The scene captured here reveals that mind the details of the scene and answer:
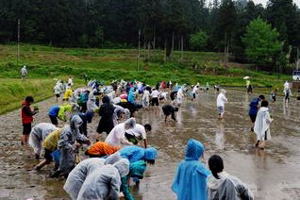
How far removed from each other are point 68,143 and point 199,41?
100152mm

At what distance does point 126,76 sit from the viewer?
6638 cm

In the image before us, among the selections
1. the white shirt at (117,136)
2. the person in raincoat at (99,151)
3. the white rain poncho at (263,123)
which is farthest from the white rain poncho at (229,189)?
the white rain poncho at (263,123)

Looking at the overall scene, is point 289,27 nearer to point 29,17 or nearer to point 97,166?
point 29,17

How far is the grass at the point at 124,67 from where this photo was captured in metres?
64.9

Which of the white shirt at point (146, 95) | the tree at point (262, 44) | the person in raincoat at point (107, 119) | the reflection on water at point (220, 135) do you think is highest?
the tree at point (262, 44)

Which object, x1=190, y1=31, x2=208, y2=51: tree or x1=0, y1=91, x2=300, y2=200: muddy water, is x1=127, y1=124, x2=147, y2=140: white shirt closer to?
x1=0, y1=91, x2=300, y2=200: muddy water

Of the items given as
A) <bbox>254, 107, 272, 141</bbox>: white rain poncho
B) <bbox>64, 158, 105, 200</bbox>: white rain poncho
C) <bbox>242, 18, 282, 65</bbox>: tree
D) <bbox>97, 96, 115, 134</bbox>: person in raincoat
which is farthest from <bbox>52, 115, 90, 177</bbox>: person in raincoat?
<bbox>242, 18, 282, 65</bbox>: tree

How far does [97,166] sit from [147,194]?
396cm

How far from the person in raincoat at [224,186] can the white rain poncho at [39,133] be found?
677 centimetres

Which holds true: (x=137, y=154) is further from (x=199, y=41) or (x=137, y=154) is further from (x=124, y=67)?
(x=199, y=41)

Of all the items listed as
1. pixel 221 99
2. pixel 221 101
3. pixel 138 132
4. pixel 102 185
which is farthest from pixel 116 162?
pixel 221 101

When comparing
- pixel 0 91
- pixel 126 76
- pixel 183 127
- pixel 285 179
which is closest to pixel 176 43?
pixel 126 76

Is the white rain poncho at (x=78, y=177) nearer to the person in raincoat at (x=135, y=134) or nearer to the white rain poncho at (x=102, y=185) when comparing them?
the white rain poncho at (x=102, y=185)

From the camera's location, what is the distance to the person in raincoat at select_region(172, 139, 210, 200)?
284 inches
